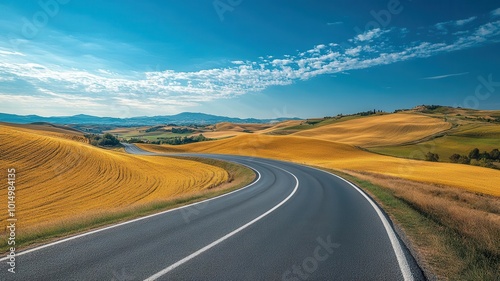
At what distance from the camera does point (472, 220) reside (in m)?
9.71

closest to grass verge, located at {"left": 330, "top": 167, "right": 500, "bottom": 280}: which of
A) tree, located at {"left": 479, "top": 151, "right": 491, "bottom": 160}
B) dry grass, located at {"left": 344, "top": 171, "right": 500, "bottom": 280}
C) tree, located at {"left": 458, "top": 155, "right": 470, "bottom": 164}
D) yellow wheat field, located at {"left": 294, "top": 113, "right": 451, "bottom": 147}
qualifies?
dry grass, located at {"left": 344, "top": 171, "right": 500, "bottom": 280}

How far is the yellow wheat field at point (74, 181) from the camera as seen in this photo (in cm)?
1791

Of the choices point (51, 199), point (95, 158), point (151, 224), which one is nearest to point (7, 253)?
point (151, 224)

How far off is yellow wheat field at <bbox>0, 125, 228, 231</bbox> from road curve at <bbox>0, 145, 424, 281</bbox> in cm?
743

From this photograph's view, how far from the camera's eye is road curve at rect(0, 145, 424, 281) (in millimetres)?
5254

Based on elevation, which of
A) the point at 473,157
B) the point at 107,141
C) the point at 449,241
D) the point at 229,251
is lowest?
the point at 107,141

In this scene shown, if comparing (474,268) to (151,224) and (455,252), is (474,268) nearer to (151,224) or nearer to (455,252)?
(455,252)

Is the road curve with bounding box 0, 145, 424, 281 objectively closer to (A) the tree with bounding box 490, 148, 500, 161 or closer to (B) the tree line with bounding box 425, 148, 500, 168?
(B) the tree line with bounding box 425, 148, 500, 168

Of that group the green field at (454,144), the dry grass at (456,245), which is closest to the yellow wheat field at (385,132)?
the green field at (454,144)

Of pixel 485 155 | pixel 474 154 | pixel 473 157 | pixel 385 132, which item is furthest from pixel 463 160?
pixel 385 132

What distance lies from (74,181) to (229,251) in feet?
80.5

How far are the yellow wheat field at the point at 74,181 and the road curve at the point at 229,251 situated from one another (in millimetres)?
7434

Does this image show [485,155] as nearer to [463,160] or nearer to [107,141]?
[463,160]

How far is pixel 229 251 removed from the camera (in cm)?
641
